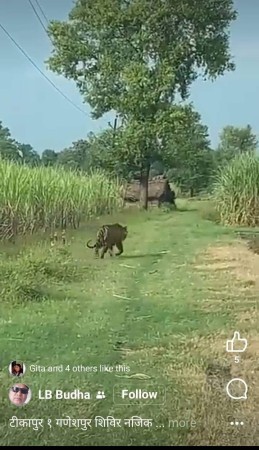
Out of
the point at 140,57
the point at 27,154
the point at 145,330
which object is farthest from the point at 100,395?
the point at 140,57

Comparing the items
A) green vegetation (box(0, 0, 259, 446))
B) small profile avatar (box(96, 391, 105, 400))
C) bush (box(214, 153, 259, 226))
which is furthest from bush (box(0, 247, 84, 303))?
bush (box(214, 153, 259, 226))

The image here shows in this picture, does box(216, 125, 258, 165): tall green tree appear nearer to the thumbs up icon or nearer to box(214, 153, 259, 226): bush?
box(214, 153, 259, 226): bush

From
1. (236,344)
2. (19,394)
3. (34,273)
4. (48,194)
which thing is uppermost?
(48,194)

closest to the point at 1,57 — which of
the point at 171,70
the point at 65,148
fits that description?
the point at 65,148

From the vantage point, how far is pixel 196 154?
1804 millimetres

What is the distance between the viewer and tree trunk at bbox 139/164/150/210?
5.93 ft

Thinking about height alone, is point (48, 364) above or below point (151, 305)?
below

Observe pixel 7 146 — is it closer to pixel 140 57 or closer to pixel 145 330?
pixel 140 57

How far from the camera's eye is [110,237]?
178 centimetres

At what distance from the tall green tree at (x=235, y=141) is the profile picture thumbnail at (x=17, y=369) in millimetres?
678

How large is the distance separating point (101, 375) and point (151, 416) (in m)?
0.14

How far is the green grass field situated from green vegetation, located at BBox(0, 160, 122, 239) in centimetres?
4

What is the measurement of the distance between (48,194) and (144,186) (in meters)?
0.24

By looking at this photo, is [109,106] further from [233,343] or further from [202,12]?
[233,343]
